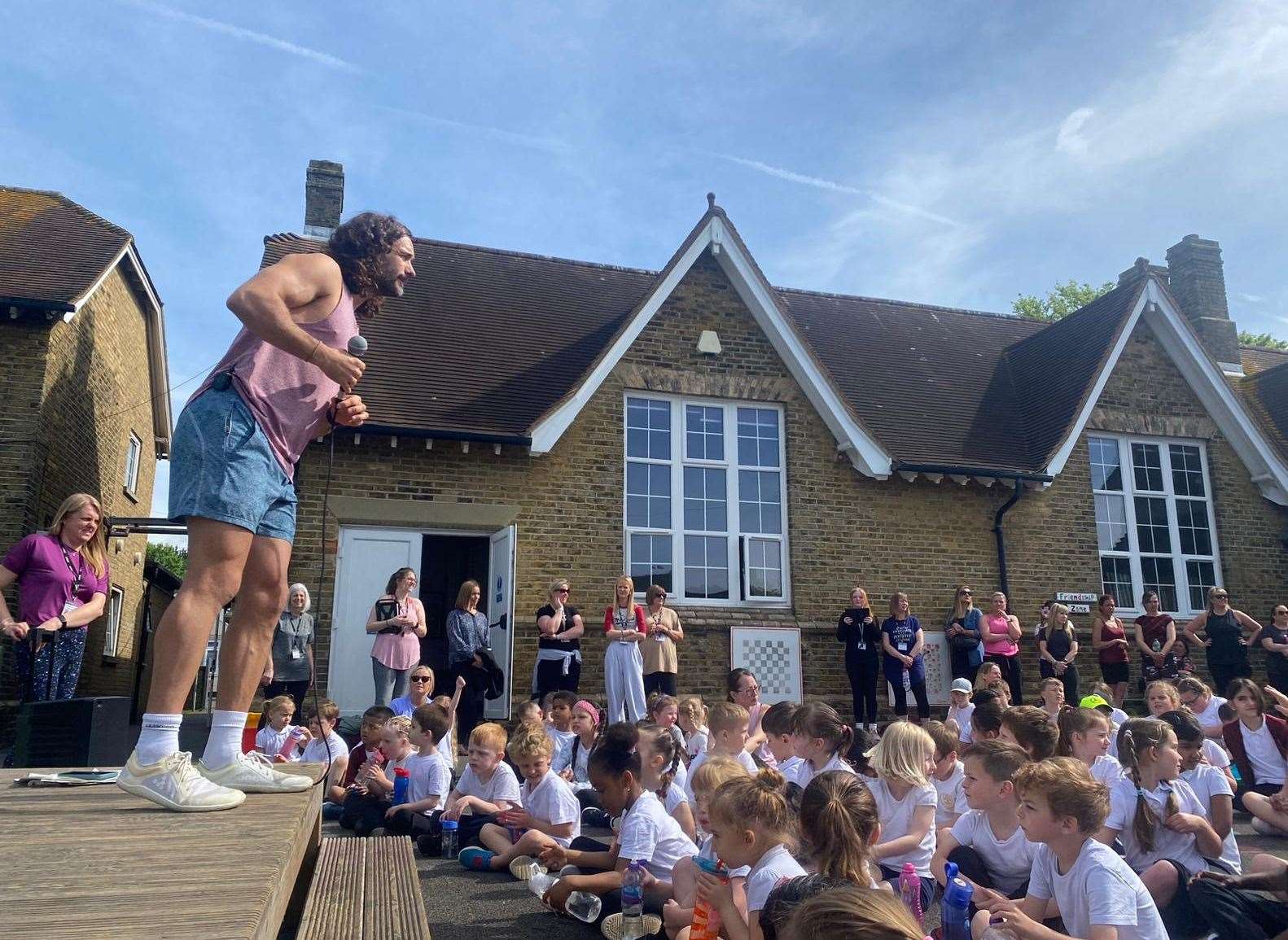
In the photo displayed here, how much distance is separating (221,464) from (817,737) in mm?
4180

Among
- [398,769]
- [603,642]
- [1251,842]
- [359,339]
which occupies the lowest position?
[1251,842]

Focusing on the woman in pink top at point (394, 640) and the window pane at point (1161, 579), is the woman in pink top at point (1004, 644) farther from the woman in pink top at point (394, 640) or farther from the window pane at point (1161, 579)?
the woman in pink top at point (394, 640)

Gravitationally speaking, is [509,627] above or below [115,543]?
below

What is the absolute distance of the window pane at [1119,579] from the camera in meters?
15.1

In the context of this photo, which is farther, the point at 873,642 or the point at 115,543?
the point at 115,543

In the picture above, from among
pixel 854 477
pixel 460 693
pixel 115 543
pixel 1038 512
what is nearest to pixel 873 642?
pixel 854 477

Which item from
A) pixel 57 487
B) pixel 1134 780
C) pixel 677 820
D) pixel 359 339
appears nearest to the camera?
pixel 359 339

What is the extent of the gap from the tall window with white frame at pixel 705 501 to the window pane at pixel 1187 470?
22.7 ft

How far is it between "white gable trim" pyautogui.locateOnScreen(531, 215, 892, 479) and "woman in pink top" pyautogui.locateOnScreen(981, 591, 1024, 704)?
7.73 ft

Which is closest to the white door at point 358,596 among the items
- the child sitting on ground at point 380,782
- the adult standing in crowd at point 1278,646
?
the child sitting on ground at point 380,782

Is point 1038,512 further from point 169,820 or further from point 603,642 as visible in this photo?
point 169,820

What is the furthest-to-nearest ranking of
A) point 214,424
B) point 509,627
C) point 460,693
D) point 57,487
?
1. point 57,487
2. point 509,627
3. point 460,693
4. point 214,424

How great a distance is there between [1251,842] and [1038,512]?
781cm

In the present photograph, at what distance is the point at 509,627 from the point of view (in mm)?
11789
